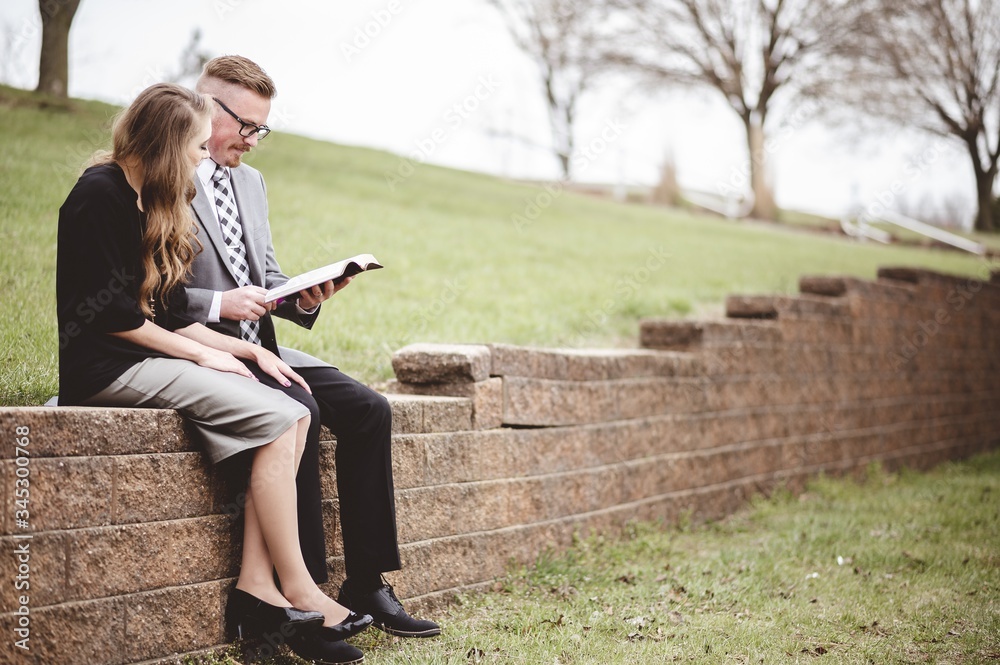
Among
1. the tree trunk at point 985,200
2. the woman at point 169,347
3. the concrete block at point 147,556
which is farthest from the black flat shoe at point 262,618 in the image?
the tree trunk at point 985,200

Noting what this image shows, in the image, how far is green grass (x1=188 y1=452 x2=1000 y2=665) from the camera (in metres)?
3.99

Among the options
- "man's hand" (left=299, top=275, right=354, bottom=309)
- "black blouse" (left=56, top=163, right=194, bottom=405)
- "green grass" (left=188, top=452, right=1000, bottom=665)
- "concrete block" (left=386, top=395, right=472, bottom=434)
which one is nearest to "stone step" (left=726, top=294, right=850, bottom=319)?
"green grass" (left=188, top=452, right=1000, bottom=665)

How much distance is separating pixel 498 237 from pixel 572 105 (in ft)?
69.3

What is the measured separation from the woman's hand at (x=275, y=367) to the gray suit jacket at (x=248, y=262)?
0.18 metres

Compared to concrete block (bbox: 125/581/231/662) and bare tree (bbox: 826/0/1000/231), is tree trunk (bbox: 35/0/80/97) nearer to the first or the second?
concrete block (bbox: 125/581/231/662)

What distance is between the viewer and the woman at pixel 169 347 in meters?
3.11

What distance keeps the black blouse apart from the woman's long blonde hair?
45mm

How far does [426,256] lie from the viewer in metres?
9.42

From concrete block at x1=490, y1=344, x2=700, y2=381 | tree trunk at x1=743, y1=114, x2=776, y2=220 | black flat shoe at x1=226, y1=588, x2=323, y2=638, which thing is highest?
tree trunk at x1=743, y1=114, x2=776, y2=220

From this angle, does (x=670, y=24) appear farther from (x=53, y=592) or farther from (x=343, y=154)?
(x=53, y=592)

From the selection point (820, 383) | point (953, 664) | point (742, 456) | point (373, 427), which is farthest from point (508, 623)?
point (820, 383)

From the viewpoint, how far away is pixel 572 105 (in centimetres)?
3161

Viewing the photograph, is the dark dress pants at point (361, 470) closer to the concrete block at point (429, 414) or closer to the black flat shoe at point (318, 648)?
the black flat shoe at point (318, 648)

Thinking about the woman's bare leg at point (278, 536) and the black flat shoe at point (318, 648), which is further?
the black flat shoe at point (318, 648)
